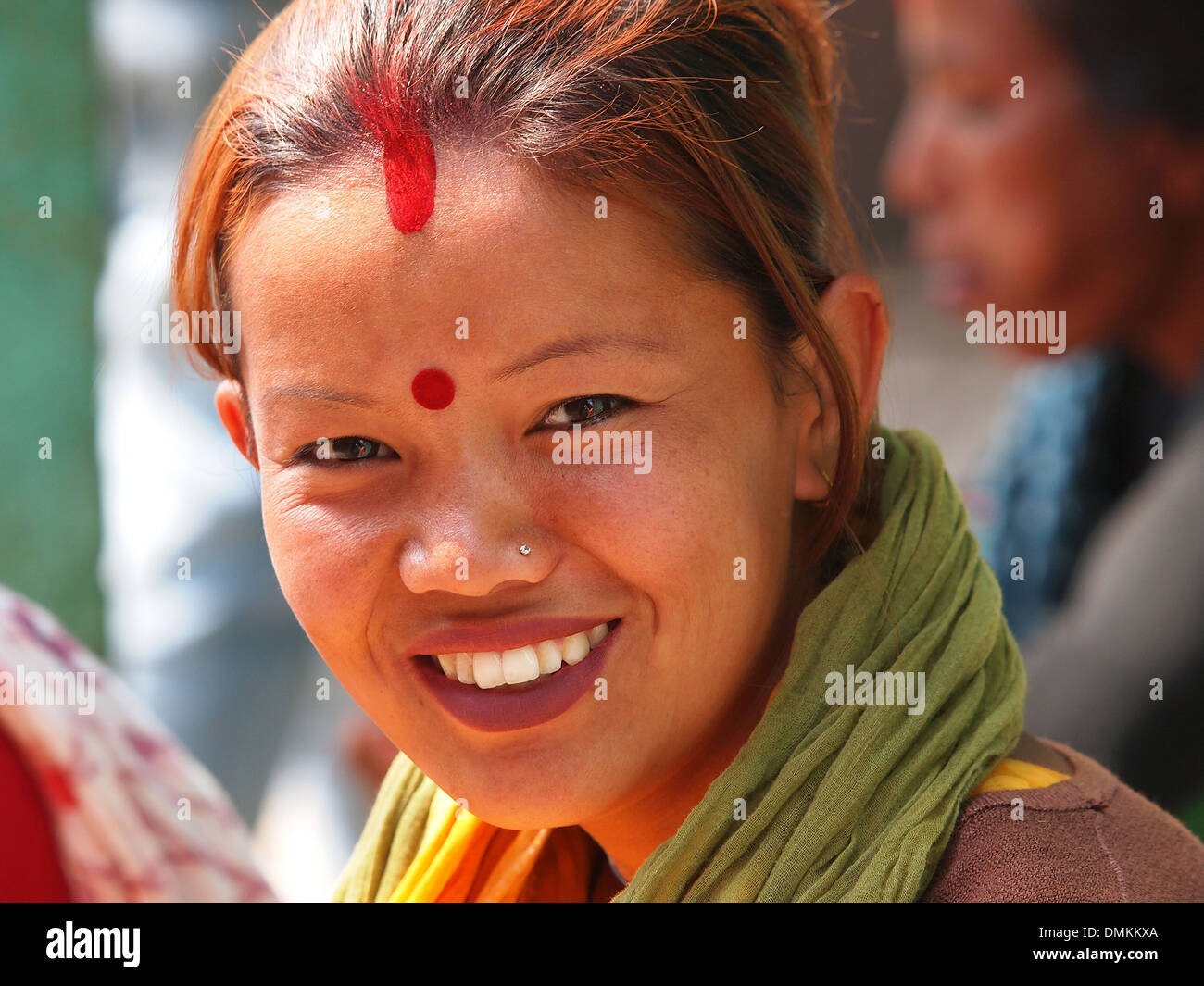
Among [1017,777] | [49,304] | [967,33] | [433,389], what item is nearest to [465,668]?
[433,389]

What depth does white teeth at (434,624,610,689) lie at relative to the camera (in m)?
1.04

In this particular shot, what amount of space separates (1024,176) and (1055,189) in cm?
7

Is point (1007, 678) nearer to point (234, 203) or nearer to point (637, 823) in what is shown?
point (637, 823)

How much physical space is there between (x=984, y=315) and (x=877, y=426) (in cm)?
187

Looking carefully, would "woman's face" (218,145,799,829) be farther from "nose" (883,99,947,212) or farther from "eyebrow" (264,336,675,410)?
"nose" (883,99,947,212)

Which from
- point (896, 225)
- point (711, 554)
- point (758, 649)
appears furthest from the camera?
point (896, 225)

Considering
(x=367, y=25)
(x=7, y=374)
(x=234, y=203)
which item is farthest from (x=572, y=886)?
(x=7, y=374)

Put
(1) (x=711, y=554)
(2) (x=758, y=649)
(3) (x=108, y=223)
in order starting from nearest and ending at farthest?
(1) (x=711, y=554) → (2) (x=758, y=649) → (3) (x=108, y=223)

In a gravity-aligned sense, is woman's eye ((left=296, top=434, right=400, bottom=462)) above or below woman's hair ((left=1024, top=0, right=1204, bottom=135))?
below

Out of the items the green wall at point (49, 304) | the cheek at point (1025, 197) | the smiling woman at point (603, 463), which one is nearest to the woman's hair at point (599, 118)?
the smiling woman at point (603, 463)

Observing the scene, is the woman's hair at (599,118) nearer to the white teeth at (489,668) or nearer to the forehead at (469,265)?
the forehead at (469,265)

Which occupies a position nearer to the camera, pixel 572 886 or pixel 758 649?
Result: pixel 758 649

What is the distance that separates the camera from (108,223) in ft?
10.5

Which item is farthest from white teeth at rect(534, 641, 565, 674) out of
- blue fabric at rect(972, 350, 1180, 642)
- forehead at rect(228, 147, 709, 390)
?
blue fabric at rect(972, 350, 1180, 642)
